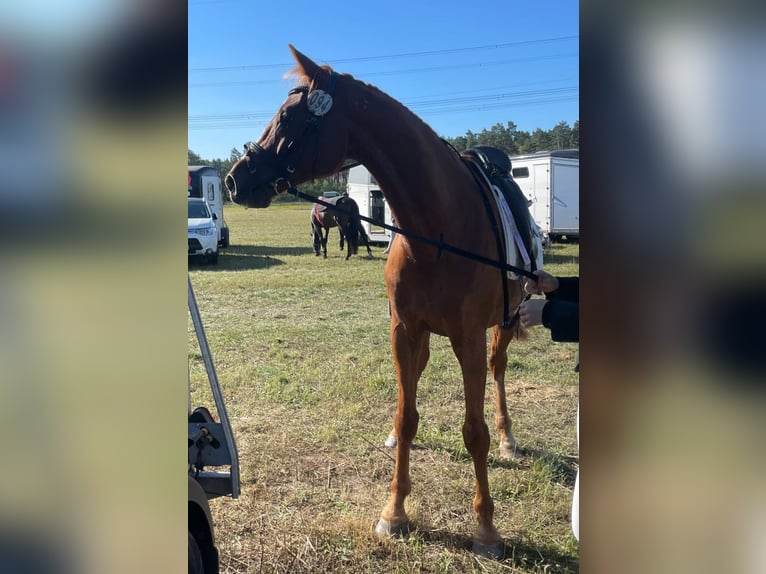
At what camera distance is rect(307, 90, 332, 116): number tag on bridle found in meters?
2.28

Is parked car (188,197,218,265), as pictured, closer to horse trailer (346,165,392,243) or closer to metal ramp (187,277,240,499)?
horse trailer (346,165,392,243)

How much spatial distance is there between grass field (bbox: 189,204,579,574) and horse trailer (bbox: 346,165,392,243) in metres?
10.7

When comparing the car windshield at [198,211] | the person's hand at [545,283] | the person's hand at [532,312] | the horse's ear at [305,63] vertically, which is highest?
the car windshield at [198,211]

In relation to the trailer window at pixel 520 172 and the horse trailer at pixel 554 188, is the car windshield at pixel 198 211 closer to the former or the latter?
the horse trailer at pixel 554 188

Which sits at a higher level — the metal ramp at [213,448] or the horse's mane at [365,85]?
the horse's mane at [365,85]

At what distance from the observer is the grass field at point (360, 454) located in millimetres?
2555

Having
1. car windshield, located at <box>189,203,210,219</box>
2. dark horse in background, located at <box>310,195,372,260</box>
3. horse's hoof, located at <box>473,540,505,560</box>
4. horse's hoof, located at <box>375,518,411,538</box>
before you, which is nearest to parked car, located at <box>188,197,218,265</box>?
car windshield, located at <box>189,203,210,219</box>

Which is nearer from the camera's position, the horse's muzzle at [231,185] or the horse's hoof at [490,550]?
the horse's muzzle at [231,185]

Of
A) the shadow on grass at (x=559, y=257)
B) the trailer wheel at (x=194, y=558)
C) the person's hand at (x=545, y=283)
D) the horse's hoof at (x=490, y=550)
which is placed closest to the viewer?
the trailer wheel at (x=194, y=558)

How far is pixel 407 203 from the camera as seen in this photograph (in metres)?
2.44

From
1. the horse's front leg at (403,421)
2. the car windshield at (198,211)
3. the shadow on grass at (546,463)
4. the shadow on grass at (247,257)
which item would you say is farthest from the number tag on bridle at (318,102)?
the car windshield at (198,211)

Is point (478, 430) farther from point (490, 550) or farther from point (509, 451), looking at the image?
point (509, 451)

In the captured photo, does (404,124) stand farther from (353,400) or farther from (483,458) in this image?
(353,400)
